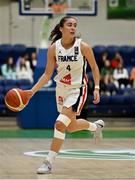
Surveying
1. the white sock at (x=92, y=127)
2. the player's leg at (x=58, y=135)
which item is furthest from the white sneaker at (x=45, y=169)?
the white sock at (x=92, y=127)

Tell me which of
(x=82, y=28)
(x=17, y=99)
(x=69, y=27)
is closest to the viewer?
(x=69, y=27)

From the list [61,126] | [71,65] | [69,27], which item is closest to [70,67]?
[71,65]

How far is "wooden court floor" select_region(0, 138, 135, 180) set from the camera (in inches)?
267

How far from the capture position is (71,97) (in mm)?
7418

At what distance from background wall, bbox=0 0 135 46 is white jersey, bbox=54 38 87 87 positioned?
1458cm

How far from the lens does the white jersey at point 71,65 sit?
7.44 meters

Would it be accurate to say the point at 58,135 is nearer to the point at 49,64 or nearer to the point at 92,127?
the point at 49,64

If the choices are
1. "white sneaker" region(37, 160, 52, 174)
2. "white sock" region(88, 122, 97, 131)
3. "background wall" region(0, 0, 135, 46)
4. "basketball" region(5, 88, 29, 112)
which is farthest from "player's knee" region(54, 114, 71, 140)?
"background wall" region(0, 0, 135, 46)

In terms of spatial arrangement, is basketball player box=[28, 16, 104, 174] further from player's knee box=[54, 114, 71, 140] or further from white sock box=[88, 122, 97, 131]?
white sock box=[88, 122, 97, 131]

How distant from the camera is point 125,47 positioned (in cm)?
2139

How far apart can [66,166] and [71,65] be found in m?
1.28

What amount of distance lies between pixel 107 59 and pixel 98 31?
2.41m

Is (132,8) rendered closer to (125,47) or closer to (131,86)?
(125,47)

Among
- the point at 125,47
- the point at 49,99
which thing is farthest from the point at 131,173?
the point at 125,47
